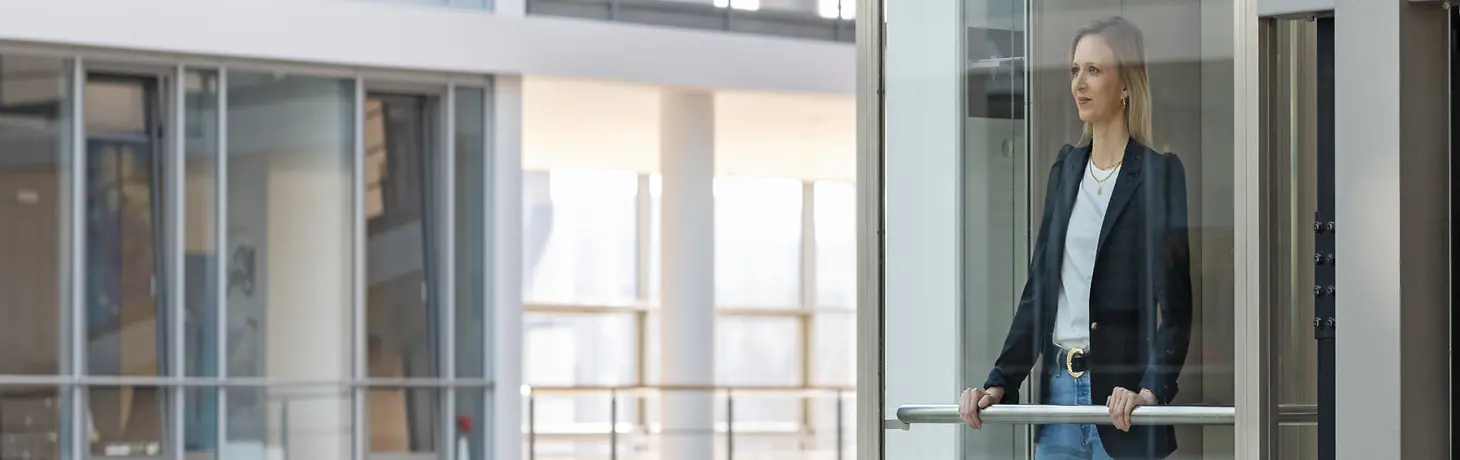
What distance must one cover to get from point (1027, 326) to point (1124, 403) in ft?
1.21

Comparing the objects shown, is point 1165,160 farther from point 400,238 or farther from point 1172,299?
point 400,238

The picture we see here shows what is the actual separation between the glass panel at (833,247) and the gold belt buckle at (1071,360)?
2387 cm

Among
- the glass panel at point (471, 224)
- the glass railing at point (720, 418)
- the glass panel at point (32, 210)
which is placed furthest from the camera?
the glass railing at point (720, 418)

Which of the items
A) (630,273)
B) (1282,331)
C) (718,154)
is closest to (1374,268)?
(1282,331)

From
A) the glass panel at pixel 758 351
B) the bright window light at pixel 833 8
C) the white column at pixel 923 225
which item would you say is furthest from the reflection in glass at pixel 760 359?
the white column at pixel 923 225

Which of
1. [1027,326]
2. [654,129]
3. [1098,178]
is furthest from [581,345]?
[1098,178]

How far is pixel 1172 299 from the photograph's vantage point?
14.6 feet

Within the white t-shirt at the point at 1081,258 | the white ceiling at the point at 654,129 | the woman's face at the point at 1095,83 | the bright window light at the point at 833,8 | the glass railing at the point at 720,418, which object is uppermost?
the bright window light at the point at 833,8

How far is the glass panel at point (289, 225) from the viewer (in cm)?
1377

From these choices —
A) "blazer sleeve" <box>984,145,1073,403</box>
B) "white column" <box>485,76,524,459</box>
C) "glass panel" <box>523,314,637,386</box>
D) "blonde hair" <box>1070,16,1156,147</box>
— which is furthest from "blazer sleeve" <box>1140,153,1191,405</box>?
"glass panel" <box>523,314,637,386</box>

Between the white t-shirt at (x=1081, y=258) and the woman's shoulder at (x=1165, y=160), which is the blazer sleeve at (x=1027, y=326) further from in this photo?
the woman's shoulder at (x=1165, y=160)

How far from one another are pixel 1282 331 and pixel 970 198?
1.04 meters

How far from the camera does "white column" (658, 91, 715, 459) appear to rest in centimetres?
1645

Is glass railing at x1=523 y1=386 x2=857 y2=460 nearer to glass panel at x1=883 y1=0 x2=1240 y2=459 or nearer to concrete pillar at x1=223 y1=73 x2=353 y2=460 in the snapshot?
concrete pillar at x1=223 y1=73 x2=353 y2=460
